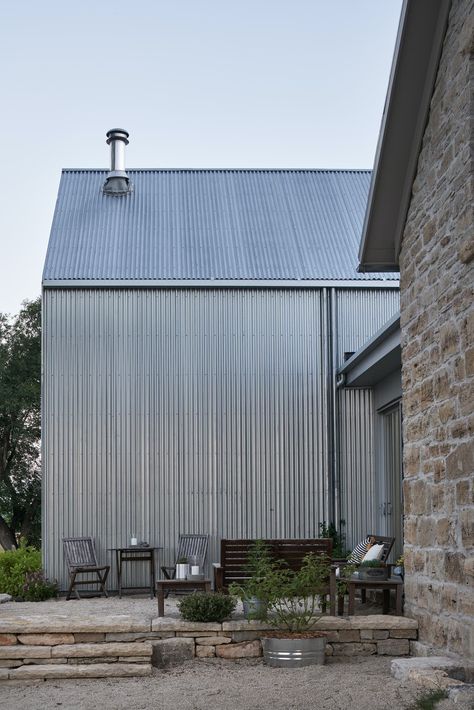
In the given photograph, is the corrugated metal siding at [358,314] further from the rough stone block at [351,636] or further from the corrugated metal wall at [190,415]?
the rough stone block at [351,636]

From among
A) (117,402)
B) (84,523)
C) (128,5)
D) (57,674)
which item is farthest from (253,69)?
(57,674)

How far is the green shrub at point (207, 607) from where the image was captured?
332 inches

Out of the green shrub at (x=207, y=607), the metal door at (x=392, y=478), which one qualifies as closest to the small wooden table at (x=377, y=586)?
the green shrub at (x=207, y=607)

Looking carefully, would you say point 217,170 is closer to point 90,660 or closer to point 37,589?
point 37,589

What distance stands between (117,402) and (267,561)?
4.91 meters

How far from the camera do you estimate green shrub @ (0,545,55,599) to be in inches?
504

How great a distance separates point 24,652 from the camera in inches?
314

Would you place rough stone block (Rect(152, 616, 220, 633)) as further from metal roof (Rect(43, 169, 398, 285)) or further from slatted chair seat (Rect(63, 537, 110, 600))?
metal roof (Rect(43, 169, 398, 285))

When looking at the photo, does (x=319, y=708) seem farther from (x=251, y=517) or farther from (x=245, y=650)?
(x=251, y=517)

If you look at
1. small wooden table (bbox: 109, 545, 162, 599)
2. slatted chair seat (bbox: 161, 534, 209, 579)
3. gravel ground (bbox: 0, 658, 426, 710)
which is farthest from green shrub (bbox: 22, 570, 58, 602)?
gravel ground (bbox: 0, 658, 426, 710)

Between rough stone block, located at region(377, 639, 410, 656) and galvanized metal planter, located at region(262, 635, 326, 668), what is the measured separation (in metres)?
0.66

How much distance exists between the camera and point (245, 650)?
328 inches

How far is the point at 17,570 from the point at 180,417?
2.82 meters

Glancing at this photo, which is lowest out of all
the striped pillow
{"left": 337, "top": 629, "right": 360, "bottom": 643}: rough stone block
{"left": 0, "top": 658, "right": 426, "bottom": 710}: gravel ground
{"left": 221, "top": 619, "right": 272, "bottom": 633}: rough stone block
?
{"left": 0, "top": 658, "right": 426, "bottom": 710}: gravel ground
